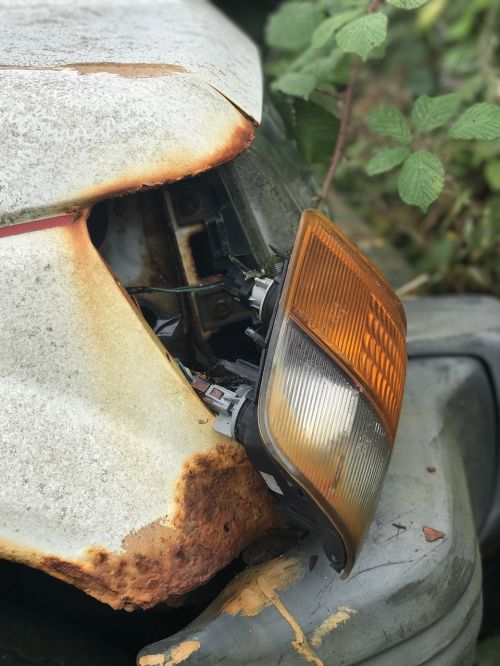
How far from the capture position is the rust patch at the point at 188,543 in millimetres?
1271

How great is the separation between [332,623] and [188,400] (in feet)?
1.44

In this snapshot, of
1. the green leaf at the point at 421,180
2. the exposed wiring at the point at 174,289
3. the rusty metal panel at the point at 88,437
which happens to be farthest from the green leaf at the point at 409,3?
the rusty metal panel at the point at 88,437

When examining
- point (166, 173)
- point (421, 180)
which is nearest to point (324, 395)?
point (166, 173)

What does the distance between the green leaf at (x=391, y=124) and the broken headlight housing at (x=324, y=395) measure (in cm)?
64

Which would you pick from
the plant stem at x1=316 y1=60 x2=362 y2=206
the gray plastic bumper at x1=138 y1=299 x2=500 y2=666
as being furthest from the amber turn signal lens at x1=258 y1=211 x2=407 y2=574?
the plant stem at x1=316 y1=60 x2=362 y2=206

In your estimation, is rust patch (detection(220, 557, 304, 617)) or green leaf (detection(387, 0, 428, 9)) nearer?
rust patch (detection(220, 557, 304, 617))

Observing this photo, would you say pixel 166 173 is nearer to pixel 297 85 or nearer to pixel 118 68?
pixel 118 68

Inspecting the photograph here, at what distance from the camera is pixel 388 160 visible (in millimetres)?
1949

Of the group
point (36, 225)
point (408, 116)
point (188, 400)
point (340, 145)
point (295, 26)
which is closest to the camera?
point (36, 225)

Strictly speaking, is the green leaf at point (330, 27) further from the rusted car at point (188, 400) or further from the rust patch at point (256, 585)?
the rust patch at point (256, 585)

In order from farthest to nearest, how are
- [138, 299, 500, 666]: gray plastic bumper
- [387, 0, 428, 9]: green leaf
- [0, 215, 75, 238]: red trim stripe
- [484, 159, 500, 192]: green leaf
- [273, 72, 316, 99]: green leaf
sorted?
[484, 159, 500, 192]: green leaf → [273, 72, 316, 99]: green leaf → [387, 0, 428, 9]: green leaf → [138, 299, 500, 666]: gray plastic bumper → [0, 215, 75, 238]: red trim stripe

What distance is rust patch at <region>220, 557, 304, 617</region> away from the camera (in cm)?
138

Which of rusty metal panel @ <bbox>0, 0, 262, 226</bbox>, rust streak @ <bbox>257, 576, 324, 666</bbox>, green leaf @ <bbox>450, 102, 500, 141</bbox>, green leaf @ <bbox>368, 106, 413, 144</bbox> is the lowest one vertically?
rust streak @ <bbox>257, 576, 324, 666</bbox>

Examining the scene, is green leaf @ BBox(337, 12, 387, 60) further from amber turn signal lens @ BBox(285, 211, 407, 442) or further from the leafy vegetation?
amber turn signal lens @ BBox(285, 211, 407, 442)
